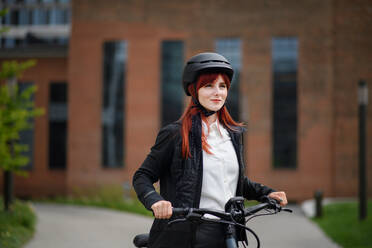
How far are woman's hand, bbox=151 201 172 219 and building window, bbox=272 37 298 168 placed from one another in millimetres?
20662

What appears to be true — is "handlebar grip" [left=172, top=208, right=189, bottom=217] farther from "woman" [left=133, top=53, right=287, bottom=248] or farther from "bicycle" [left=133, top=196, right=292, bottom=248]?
"woman" [left=133, top=53, right=287, bottom=248]

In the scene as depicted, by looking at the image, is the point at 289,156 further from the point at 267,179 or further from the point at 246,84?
the point at 246,84

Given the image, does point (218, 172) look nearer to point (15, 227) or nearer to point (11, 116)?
point (11, 116)

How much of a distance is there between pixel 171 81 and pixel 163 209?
69.4 feet

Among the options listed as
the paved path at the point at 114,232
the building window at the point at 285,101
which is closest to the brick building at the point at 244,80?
the building window at the point at 285,101

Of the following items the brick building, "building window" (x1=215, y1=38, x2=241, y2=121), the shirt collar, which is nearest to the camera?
the shirt collar

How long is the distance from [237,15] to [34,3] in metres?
11.9

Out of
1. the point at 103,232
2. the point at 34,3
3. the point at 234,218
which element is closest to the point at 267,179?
the point at 103,232

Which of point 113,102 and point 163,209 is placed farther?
point 113,102

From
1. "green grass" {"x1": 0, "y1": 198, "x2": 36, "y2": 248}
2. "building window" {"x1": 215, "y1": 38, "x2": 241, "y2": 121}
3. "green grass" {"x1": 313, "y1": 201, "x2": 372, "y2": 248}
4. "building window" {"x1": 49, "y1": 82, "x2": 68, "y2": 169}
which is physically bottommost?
"green grass" {"x1": 313, "y1": 201, "x2": 372, "y2": 248}

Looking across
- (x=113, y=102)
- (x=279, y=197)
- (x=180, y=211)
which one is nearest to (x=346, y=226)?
(x=279, y=197)

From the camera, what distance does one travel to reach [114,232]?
11.4m

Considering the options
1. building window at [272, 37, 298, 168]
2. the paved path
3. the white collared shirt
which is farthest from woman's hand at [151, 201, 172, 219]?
building window at [272, 37, 298, 168]

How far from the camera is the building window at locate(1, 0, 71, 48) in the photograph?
27266 millimetres
